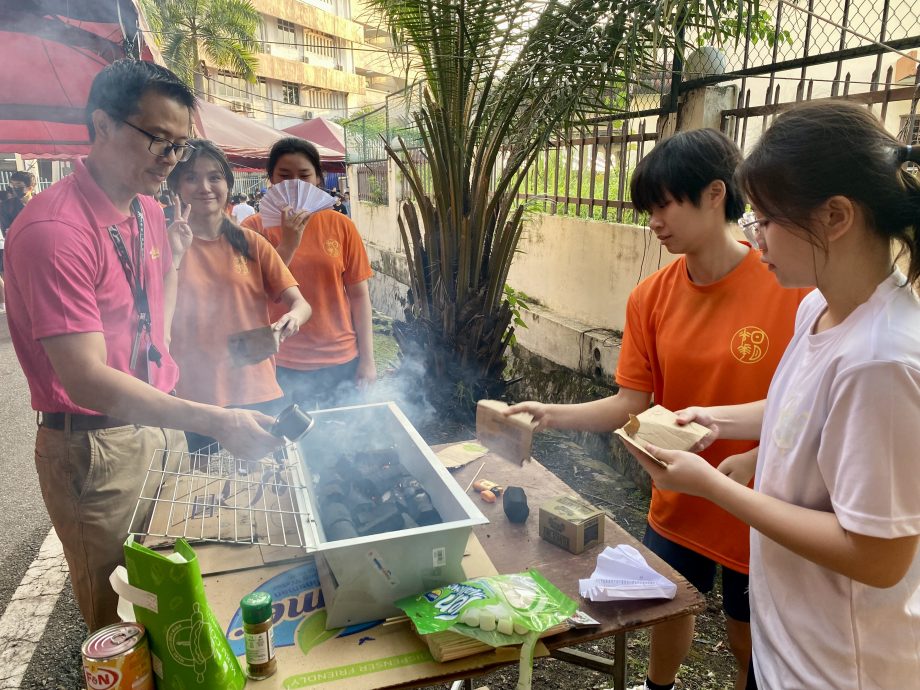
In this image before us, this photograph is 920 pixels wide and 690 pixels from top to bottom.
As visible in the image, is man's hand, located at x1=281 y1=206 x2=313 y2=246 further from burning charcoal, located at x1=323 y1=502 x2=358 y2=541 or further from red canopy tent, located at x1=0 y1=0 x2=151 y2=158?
burning charcoal, located at x1=323 y1=502 x2=358 y2=541

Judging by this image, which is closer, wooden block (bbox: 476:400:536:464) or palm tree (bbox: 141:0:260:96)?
wooden block (bbox: 476:400:536:464)

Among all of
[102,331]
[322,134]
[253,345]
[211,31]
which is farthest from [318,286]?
[211,31]

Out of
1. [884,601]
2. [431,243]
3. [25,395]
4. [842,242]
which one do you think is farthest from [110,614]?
[25,395]

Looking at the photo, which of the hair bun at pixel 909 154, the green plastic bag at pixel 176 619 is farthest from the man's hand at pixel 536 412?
the hair bun at pixel 909 154

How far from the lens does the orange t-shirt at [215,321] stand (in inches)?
113

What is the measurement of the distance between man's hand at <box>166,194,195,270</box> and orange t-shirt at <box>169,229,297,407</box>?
61 millimetres

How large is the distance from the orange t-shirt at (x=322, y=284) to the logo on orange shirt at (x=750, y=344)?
2.42 metres

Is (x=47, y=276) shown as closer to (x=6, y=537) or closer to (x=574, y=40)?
(x=6, y=537)

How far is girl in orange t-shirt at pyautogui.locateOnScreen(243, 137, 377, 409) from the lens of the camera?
3547 mm

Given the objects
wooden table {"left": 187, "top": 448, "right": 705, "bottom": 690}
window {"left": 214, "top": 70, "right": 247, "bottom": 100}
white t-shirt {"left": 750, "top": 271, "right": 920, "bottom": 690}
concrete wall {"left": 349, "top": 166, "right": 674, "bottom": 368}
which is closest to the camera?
white t-shirt {"left": 750, "top": 271, "right": 920, "bottom": 690}

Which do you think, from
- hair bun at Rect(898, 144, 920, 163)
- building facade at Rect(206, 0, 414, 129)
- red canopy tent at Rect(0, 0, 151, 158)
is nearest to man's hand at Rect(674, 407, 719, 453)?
hair bun at Rect(898, 144, 920, 163)

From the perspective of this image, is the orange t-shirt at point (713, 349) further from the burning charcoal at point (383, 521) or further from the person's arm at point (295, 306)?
the person's arm at point (295, 306)

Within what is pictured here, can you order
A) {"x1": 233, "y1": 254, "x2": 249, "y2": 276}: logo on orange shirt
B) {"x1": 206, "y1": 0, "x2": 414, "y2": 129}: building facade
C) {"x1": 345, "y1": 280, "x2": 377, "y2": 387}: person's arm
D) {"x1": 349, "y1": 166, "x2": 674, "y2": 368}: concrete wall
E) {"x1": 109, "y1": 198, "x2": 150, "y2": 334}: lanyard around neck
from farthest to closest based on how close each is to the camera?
{"x1": 206, "y1": 0, "x2": 414, "y2": 129}: building facade < {"x1": 349, "y1": 166, "x2": 674, "y2": 368}: concrete wall < {"x1": 345, "y1": 280, "x2": 377, "y2": 387}: person's arm < {"x1": 233, "y1": 254, "x2": 249, "y2": 276}: logo on orange shirt < {"x1": 109, "y1": 198, "x2": 150, "y2": 334}: lanyard around neck

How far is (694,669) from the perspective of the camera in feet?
8.77
